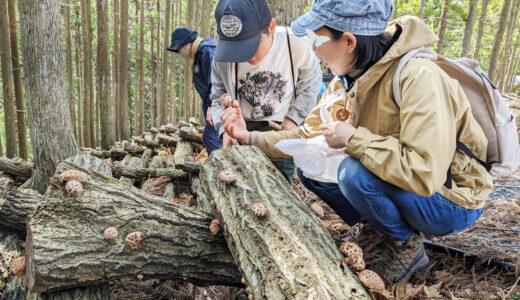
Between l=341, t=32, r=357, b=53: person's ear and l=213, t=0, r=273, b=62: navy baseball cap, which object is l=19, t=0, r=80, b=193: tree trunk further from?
l=341, t=32, r=357, b=53: person's ear

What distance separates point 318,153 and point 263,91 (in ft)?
4.17

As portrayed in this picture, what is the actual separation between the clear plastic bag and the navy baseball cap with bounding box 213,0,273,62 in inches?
31.7

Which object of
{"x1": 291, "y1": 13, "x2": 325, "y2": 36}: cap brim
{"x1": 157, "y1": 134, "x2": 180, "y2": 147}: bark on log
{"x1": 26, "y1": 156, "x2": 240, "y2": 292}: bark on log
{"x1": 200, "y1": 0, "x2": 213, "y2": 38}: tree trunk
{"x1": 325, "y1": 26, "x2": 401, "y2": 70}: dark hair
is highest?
{"x1": 200, "y1": 0, "x2": 213, "y2": 38}: tree trunk

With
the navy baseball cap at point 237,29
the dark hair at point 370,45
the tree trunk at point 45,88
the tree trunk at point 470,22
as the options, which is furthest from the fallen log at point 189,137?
the tree trunk at point 470,22

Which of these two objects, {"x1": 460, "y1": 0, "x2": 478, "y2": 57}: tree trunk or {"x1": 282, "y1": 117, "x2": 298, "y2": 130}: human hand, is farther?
{"x1": 460, "y1": 0, "x2": 478, "y2": 57}: tree trunk

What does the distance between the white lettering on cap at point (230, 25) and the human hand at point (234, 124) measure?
1.99 ft

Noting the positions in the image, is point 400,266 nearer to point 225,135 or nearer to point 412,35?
point 412,35

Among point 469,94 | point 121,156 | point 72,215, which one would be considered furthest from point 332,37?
point 121,156

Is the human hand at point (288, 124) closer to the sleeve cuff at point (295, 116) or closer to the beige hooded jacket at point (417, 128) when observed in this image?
the sleeve cuff at point (295, 116)

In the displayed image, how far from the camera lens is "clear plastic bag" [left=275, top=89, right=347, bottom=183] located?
2381 mm

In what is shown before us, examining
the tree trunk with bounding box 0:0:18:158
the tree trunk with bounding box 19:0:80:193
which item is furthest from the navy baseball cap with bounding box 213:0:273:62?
the tree trunk with bounding box 0:0:18:158

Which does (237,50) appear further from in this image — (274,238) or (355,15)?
(274,238)

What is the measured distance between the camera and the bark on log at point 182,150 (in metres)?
5.34

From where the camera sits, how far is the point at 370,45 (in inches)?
77.7
